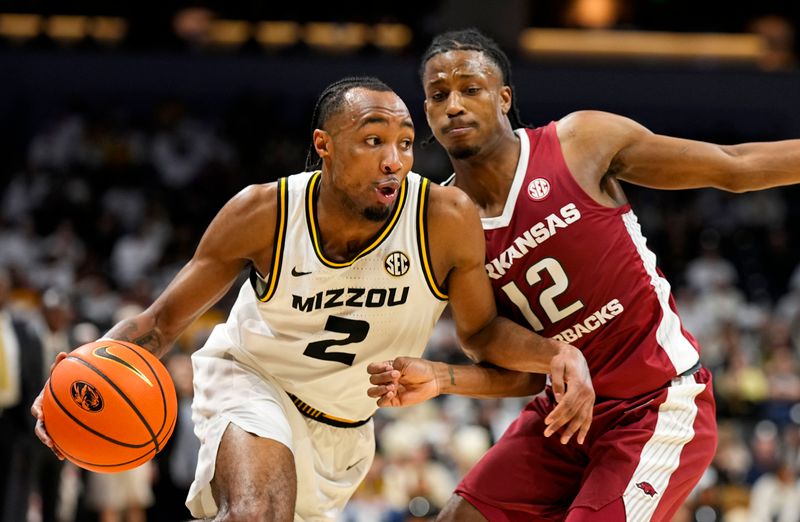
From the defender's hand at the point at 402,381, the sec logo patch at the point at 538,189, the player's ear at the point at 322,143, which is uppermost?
the player's ear at the point at 322,143

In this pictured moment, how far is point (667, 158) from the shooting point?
14.0ft

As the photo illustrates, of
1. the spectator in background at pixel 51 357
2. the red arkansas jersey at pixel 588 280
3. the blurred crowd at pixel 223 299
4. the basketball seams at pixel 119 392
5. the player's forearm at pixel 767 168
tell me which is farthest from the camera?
the blurred crowd at pixel 223 299

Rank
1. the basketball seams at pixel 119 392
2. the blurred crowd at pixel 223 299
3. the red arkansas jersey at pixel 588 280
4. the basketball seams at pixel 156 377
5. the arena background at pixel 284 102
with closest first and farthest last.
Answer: the basketball seams at pixel 119 392
the basketball seams at pixel 156 377
the red arkansas jersey at pixel 588 280
the blurred crowd at pixel 223 299
the arena background at pixel 284 102

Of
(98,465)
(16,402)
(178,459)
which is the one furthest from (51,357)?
(98,465)

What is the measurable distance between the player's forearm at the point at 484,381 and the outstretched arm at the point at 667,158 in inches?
33.4

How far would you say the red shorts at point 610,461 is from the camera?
13.6ft

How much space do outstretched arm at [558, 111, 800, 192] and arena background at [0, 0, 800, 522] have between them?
9309 millimetres

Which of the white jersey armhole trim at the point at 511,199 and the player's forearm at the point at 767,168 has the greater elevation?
the player's forearm at the point at 767,168

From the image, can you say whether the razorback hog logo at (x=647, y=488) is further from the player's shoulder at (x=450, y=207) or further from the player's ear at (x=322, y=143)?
the player's ear at (x=322, y=143)

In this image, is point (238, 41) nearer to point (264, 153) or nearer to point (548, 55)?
point (264, 153)

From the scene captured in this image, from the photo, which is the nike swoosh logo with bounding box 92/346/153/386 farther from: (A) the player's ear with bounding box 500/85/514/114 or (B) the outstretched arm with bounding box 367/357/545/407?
(A) the player's ear with bounding box 500/85/514/114

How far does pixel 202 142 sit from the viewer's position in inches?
643

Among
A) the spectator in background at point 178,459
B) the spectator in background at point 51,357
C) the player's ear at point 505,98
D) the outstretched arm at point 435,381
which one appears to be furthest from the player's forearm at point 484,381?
the spectator in background at point 178,459

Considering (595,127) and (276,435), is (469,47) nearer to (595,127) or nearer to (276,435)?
(595,127)
